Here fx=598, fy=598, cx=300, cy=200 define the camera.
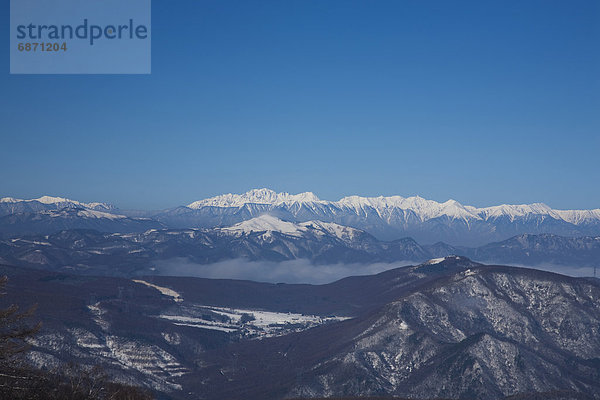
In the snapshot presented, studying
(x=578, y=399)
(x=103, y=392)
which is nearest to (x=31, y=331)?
(x=103, y=392)

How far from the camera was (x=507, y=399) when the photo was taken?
199500 millimetres

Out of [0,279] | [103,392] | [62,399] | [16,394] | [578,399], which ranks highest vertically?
[0,279]

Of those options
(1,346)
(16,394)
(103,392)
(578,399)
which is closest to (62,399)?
(16,394)

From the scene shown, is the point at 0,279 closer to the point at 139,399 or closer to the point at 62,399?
the point at 62,399

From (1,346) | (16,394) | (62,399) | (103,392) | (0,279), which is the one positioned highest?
(0,279)

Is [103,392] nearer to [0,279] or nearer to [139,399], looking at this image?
[139,399]

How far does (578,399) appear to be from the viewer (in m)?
200

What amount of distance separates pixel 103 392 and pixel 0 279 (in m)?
84.7

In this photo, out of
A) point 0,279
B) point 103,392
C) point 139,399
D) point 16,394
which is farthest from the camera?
point 103,392

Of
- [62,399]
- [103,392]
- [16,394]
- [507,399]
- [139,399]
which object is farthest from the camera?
[507,399]

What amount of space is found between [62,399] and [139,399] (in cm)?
2146

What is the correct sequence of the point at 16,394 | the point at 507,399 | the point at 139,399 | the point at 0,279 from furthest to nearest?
1. the point at 507,399
2. the point at 139,399
3. the point at 16,394
4. the point at 0,279

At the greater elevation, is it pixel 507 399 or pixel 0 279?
pixel 0 279

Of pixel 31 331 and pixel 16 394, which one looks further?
pixel 16 394
